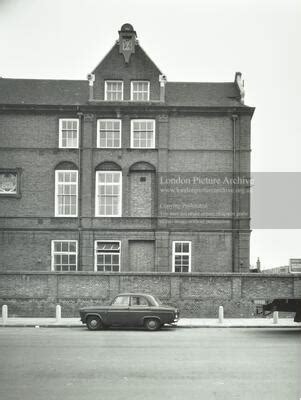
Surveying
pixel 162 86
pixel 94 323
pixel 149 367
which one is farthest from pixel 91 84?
pixel 149 367

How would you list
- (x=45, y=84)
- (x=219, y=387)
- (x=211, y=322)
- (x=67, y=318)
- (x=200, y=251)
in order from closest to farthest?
(x=219, y=387)
(x=211, y=322)
(x=67, y=318)
(x=200, y=251)
(x=45, y=84)

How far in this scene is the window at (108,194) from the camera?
34.4m

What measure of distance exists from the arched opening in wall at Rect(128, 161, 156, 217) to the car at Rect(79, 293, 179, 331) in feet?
39.8

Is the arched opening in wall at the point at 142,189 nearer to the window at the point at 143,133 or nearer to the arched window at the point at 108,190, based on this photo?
the arched window at the point at 108,190

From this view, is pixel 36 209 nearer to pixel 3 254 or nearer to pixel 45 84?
pixel 3 254

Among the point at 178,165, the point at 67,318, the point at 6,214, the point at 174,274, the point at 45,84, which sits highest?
the point at 45,84

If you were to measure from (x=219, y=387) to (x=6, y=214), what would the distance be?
2558 cm

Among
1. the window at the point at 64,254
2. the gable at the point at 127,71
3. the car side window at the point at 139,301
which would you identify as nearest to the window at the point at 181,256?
the window at the point at 64,254

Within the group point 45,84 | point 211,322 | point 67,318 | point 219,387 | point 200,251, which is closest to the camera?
point 219,387

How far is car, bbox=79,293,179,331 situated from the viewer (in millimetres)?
22531

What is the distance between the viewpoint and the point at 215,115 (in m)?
34.9

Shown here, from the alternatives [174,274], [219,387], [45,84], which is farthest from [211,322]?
[45,84]

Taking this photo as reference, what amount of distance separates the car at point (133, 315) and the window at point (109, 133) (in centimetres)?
1403

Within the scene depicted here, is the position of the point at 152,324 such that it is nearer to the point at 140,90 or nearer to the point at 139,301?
the point at 139,301
